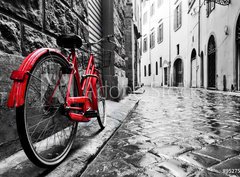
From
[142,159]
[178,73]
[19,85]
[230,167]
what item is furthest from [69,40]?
[178,73]

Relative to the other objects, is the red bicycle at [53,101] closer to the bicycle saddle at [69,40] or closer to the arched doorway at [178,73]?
the bicycle saddle at [69,40]

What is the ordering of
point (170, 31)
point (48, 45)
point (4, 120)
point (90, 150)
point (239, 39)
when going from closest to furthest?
point (4, 120)
point (90, 150)
point (48, 45)
point (239, 39)
point (170, 31)

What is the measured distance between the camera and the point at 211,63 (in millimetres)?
12875

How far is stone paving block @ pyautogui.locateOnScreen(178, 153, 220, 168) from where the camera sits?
5.76ft

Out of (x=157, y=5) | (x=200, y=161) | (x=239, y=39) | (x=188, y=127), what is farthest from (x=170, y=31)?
(x=200, y=161)

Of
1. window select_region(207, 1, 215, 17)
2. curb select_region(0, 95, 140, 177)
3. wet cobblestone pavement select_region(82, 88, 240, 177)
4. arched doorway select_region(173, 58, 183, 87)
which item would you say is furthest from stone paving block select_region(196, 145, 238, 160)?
arched doorway select_region(173, 58, 183, 87)

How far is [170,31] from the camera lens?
2075 centimetres

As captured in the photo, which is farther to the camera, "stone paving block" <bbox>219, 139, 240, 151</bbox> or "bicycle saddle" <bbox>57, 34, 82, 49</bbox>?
"stone paving block" <bbox>219, 139, 240, 151</bbox>

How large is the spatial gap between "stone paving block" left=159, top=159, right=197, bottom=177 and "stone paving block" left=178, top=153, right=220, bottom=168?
0.08m

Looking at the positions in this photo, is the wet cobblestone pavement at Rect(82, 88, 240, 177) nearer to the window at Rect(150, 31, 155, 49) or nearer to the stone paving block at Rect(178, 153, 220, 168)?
the stone paving block at Rect(178, 153, 220, 168)

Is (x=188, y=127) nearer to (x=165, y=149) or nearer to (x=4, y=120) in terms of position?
(x=165, y=149)

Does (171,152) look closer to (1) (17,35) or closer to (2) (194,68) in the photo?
(1) (17,35)

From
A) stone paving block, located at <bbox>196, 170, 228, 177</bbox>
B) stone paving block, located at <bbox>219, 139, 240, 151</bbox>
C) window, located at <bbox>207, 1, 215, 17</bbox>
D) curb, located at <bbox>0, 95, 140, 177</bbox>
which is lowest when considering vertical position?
stone paving block, located at <bbox>196, 170, 228, 177</bbox>

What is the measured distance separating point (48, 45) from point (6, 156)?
3.82 ft
